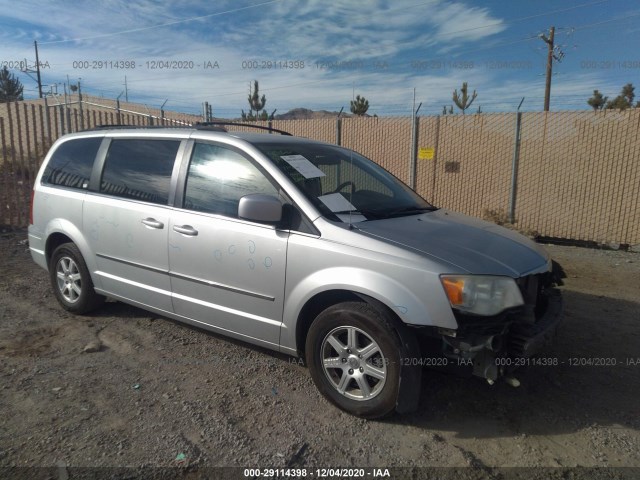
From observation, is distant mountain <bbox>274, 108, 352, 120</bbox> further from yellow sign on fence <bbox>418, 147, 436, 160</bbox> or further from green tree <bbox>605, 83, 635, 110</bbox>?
green tree <bbox>605, 83, 635, 110</bbox>

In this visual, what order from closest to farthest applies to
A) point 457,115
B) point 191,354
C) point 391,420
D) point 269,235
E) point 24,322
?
point 391,420 → point 269,235 → point 191,354 → point 24,322 → point 457,115

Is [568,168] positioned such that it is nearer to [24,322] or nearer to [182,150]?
[182,150]

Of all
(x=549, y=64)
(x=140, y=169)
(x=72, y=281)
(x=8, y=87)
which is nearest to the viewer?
(x=140, y=169)

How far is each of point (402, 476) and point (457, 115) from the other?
894cm

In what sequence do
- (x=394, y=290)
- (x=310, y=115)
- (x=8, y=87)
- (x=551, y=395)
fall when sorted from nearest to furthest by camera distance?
(x=394, y=290) < (x=551, y=395) < (x=8, y=87) < (x=310, y=115)

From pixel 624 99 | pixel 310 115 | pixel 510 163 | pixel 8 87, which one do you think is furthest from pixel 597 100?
pixel 8 87

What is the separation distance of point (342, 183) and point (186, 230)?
51.5 inches

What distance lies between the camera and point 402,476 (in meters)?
2.52

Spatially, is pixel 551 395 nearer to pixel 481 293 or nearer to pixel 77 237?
pixel 481 293

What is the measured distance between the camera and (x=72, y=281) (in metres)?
4.73

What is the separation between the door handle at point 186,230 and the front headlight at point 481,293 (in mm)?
1916

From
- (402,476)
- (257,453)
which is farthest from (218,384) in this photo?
(402,476)

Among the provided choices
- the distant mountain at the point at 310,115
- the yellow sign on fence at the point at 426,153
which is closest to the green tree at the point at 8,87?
the distant mountain at the point at 310,115

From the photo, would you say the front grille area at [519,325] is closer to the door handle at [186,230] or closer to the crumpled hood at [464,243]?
the crumpled hood at [464,243]
